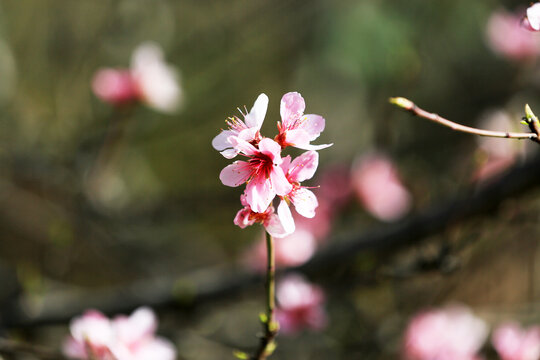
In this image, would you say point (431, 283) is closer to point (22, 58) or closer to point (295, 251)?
point (295, 251)

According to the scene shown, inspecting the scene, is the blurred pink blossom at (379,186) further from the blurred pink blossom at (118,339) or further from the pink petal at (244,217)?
the pink petal at (244,217)

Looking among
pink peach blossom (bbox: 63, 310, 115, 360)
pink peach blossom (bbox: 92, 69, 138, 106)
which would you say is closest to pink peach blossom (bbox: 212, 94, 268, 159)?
pink peach blossom (bbox: 63, 310, 115, 360)

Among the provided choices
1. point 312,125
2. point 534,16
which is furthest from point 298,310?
point 534,16

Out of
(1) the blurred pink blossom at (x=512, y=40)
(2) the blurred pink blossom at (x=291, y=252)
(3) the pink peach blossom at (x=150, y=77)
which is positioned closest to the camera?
(2) the blurred pink blossom at (x=291, y=252)

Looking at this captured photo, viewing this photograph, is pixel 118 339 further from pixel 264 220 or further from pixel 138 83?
pixel 138 83

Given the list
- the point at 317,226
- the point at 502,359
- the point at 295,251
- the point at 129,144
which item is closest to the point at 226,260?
the point at 129,144

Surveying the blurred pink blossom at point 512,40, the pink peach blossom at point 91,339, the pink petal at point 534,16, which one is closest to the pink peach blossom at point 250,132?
the pink petal at point 534,16

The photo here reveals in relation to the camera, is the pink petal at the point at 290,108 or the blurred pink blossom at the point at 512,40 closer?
the pink petal at the point at 290,108
